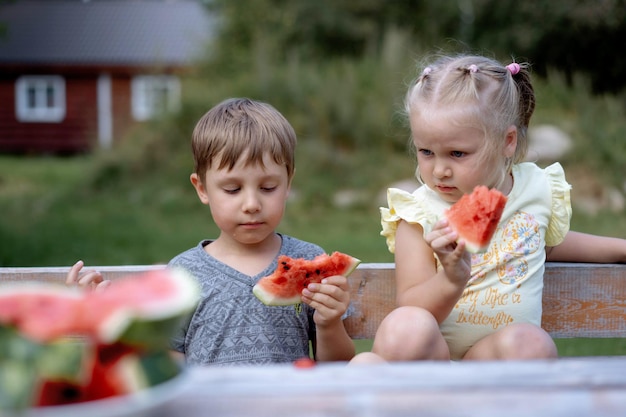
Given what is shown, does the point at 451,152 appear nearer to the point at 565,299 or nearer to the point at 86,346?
the point at 565,299

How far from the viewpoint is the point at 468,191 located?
2.97 metres

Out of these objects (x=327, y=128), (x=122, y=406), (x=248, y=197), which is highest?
(x=122, y=406)

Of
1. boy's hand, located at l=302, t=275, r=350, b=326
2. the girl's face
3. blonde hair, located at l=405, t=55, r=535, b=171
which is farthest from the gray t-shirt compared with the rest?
blonde hair, located at l=405, t=55, r=535, b=171

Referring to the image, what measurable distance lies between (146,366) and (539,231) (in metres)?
2.01

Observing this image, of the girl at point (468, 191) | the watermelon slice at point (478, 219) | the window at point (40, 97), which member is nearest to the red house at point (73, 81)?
the window at point (40, 97)

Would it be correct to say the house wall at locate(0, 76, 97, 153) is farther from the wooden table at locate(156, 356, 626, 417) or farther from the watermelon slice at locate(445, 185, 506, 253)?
the wooden table at locate(156, 356, 626, 417)

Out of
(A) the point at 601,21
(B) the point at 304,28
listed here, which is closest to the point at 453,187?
(A) the point at 601,21

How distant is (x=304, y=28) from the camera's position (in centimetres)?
2511

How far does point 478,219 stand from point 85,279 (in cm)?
136

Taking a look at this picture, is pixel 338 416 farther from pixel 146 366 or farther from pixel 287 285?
pixel 287 285

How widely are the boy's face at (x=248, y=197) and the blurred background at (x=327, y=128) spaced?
1333mm

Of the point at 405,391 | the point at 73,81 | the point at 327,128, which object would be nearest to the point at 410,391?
the point at 405,391

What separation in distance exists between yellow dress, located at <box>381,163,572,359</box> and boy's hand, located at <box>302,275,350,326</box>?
416 millimetres

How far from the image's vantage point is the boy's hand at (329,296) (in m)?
2.65
